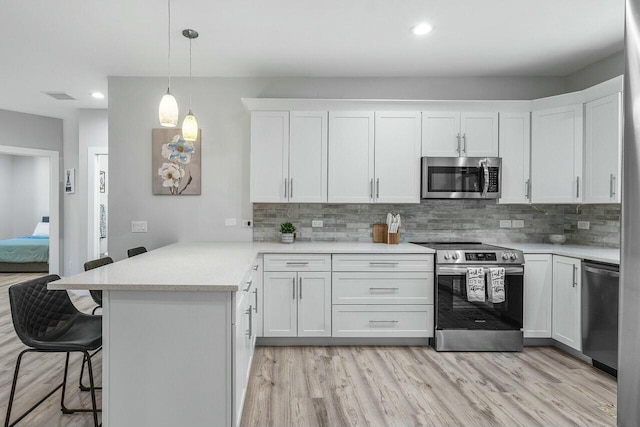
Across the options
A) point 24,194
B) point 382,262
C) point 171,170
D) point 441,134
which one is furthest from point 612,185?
point 24,194

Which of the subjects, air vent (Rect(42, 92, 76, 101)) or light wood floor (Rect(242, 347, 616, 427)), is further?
air vent (Rect(42, 92, 76, 101))

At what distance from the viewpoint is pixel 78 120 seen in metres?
5.46

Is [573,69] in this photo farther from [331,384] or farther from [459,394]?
[331,384]

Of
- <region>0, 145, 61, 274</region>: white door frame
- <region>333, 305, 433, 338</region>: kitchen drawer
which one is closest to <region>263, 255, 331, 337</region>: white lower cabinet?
<region>333, 305, 433, 338</region>: kitchen drawer

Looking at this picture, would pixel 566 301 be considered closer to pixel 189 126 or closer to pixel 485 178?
pixel 485 178

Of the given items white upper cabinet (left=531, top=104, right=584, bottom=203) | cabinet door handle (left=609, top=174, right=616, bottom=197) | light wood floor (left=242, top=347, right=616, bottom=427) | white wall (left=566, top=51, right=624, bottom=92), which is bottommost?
light wood floor (left=242, top=347, right=616, bottom=427)

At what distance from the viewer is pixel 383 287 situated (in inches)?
127

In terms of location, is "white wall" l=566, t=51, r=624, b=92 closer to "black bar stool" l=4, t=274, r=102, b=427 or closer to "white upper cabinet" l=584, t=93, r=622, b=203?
"white upper cabinet" l=584, t=93, r=622, b=203

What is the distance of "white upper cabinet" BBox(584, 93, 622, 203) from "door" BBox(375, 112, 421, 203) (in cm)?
147

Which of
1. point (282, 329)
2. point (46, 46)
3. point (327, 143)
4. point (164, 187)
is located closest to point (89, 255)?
point (164, 187)

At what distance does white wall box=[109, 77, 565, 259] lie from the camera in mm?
3814

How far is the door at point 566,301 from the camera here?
9.74 ft

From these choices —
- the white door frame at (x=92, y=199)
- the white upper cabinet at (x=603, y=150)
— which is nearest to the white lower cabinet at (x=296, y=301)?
the white upper cabinet at (x=603, y=150)

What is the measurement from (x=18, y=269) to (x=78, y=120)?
3217 mm
